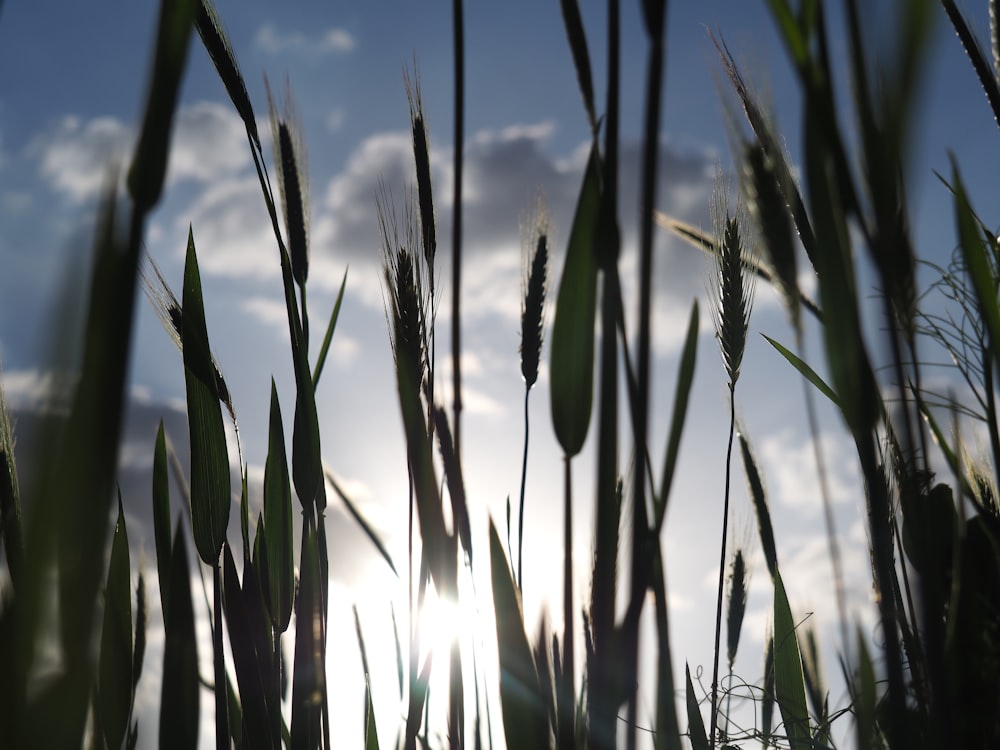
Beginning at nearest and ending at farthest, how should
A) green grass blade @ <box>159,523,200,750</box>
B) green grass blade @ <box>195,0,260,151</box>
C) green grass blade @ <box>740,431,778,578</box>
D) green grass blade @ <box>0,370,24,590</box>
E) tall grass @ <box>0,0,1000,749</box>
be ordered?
tall grass @ <box>0,0,1000,749</box>
green grass blade @ <box>159,523,200,750</box>
green grass blade @ <box>0,370,24,590</box>
green grass blade @ <box>195,0,260,151</box>
green grass blade @ <box>740,431,778,578</box>

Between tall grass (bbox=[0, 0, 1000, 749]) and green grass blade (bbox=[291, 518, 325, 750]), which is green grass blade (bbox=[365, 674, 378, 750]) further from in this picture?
green grass blade (bbox=[291, 518, 325, 750])

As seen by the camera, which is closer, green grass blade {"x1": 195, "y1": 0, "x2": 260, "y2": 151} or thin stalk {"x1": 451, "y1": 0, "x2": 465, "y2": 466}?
thin stalk {"x1": 451, "y1": 0, "x2": 465, "y2": 466}

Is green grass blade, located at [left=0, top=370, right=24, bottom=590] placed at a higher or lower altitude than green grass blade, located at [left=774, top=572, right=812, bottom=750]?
higher

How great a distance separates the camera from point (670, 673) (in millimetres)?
524

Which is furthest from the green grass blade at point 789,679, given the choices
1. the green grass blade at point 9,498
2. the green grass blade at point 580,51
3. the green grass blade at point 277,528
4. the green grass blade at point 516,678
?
the green grass blade at point 9,498

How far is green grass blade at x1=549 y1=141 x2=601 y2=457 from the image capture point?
56 cm

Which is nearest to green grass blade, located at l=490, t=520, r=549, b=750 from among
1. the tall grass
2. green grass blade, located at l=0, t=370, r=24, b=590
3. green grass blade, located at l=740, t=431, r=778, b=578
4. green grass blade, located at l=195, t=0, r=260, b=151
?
the tall grass

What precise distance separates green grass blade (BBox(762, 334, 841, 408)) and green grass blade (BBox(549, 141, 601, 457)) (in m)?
0.32

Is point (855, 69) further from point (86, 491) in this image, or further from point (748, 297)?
point (748, 297)

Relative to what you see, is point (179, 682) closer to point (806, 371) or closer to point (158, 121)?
point (158, 121)

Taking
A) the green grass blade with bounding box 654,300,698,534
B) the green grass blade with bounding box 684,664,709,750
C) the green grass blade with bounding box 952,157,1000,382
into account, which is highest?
the green grass blade with bounding box 952,157,1000,382

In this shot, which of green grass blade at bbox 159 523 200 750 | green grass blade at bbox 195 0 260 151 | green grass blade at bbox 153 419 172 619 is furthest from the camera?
green grass blade at bbox 153 419 172 619

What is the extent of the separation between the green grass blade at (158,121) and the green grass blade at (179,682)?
28cm

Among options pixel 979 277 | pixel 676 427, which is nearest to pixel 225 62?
pixel 676 427
